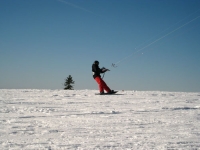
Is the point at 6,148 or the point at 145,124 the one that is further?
the point at 145,124

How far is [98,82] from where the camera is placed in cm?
1072

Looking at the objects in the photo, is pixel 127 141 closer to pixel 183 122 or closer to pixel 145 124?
pixel 145 124

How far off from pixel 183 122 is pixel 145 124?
66 centimetres

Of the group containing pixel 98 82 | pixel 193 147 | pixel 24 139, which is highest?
pixel 98 82

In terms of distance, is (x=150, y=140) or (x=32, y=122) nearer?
(x=150, y=140)

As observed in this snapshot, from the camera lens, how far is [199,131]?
8.27 ft

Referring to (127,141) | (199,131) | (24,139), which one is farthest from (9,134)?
(199,131)

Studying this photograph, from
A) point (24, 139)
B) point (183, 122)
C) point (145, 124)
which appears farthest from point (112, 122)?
point (24, 139)

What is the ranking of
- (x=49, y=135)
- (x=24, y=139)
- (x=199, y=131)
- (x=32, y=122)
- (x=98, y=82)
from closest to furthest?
1. (x=24, y=139)
2. (x=49, y=135)
3. (x=199, y=131)
4. (x=32, y=122)
5. (x=98, y=82)

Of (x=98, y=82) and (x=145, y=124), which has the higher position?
(x=98, y=82)

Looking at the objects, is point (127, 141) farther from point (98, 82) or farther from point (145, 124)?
point (98, 82)

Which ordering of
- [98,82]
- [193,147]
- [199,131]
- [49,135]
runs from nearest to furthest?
[193,147] → [49,135] → [199,131] → [98,82]

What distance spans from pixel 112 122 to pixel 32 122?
121 centimetres

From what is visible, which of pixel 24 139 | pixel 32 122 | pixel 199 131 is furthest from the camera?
pixel 32 122
